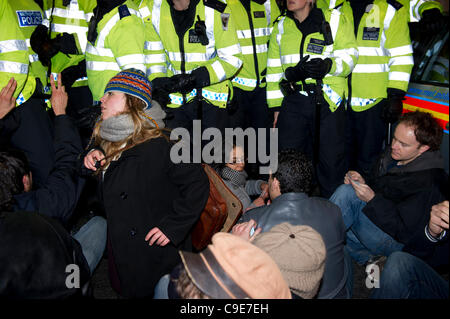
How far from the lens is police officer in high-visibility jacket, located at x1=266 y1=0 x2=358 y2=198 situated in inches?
148

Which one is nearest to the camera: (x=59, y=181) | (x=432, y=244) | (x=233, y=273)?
(x=233, y=273)

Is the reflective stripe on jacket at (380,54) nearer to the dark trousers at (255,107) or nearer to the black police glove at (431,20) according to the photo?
the black police glove at (431,20)

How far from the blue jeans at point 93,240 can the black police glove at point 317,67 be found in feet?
7.27

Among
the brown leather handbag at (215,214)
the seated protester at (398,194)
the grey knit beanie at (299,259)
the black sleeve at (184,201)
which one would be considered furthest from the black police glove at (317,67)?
the grey knit beanie at (299,259)

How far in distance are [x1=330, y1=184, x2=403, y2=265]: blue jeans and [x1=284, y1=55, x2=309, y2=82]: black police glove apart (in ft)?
3.96

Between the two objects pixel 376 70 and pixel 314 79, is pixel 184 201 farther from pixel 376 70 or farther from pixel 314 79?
pixel 376 70

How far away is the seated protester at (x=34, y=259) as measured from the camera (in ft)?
5.77

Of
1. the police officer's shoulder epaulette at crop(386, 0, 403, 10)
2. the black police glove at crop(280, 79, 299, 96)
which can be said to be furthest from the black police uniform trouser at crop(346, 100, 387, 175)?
the police officer's shoulder epaulette at crop(386, 0, 403, 10)

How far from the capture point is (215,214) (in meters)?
2.38

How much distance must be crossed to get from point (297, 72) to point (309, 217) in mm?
1886

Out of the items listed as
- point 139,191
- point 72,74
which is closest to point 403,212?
point 139,191
